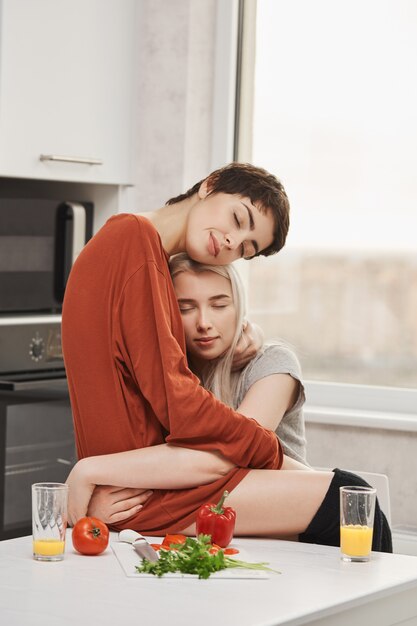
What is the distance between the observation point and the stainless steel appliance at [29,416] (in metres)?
3.05

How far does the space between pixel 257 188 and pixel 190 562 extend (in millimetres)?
792

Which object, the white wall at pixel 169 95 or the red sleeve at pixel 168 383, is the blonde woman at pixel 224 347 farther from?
the white wall at pixel 169 95

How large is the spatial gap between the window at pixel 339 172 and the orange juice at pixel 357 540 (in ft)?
5.14

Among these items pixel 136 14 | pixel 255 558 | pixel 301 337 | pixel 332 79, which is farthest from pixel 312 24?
pixel 255 558

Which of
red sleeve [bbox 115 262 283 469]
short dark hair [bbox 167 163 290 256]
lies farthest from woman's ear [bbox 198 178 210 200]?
red sleeve [bbox 115 262 283 469]

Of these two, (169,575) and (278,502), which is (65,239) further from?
(169,575)

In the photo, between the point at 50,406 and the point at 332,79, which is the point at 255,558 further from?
the point at 332,79

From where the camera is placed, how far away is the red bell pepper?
1.93 metres

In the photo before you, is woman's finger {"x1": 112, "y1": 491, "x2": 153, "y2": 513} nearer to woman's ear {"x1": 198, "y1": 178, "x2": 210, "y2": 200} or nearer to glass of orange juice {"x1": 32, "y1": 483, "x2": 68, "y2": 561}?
glass of orange juice {"x1": 32, "y1": 483, "x2": 68, "y2": 561}

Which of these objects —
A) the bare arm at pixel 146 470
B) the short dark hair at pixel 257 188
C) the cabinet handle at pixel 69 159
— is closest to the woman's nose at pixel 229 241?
the short dark hair at pixel 257 188

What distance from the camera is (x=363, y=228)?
3.55m

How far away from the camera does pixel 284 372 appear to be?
2.31 metres

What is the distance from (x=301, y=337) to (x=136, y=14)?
1.21 m

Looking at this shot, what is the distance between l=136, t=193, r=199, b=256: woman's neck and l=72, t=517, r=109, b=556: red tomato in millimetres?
612
